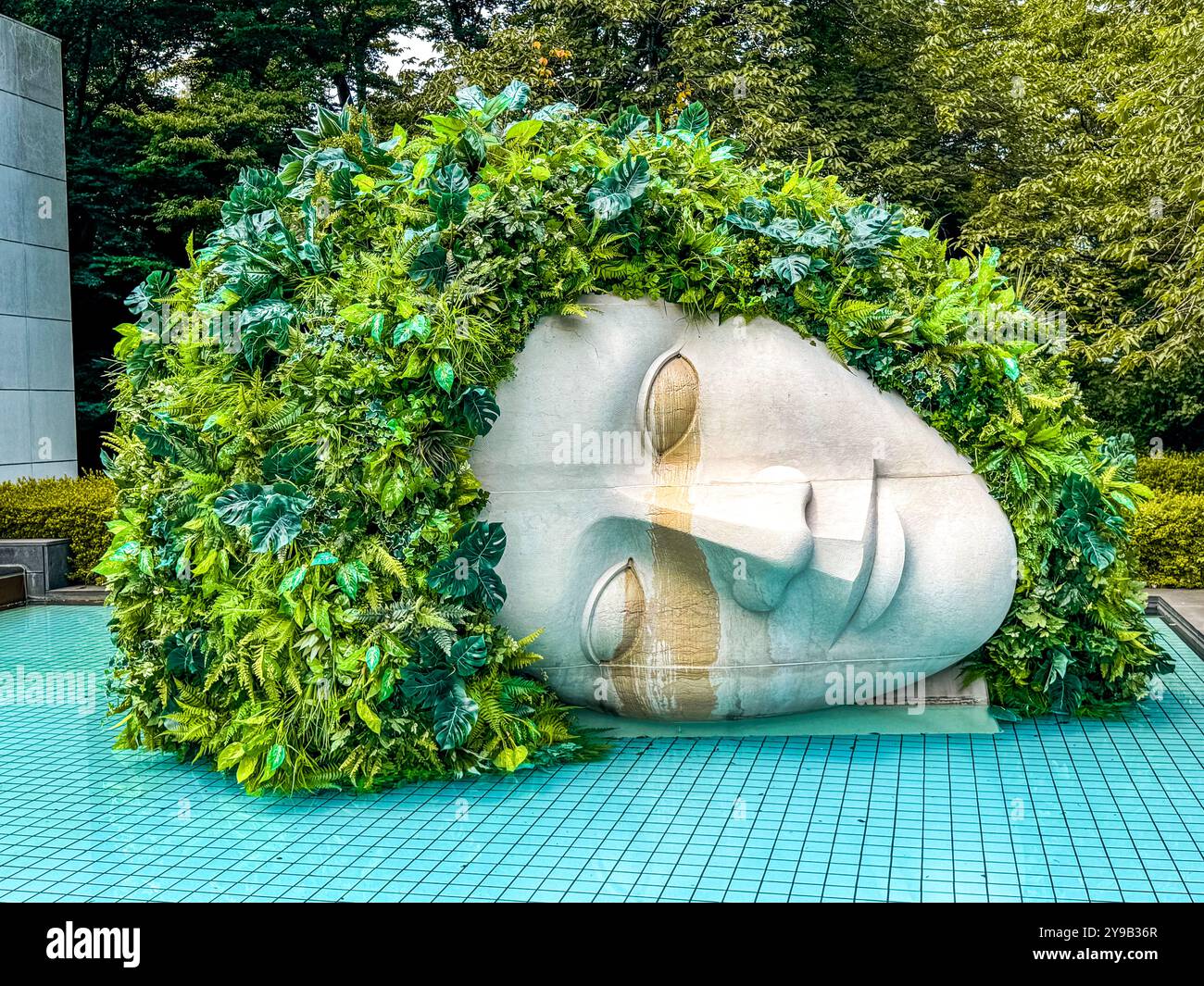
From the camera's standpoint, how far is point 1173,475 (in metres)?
11.7

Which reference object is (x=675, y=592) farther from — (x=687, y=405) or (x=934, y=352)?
(x=934, y=352)

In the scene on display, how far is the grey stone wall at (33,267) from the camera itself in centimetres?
1329

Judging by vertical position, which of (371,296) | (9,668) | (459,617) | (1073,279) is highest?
(1073,279)

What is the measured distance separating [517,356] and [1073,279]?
11520 millimetres

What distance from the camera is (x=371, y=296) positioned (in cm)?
501

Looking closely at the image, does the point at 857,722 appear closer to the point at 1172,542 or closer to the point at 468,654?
the point at 468,654

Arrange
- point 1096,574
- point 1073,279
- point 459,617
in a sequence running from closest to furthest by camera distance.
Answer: point 459,617
point 1096,574
point 1073,279

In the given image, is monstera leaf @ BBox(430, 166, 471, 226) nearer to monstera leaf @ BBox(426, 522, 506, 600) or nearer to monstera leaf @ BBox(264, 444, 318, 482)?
monstera leaf @ BBox(264, 444, 318, 482)

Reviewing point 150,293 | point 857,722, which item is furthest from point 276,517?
point 857,722

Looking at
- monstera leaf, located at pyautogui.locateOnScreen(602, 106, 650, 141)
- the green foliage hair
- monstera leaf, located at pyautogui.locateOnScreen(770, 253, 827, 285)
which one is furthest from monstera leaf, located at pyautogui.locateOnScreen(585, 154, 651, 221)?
monstera leaf, located at pyautogui.locateOnScreen(770, 253, 827, 285)

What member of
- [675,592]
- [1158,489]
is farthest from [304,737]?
[1158,489]

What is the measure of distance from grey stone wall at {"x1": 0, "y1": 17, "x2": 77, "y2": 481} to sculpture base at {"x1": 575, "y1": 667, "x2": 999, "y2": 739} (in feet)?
34.3

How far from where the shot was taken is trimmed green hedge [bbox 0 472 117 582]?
10.8 metres

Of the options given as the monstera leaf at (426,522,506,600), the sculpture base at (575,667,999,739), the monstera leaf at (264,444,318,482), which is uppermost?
the monstera leaf at (264,444,318,482)
